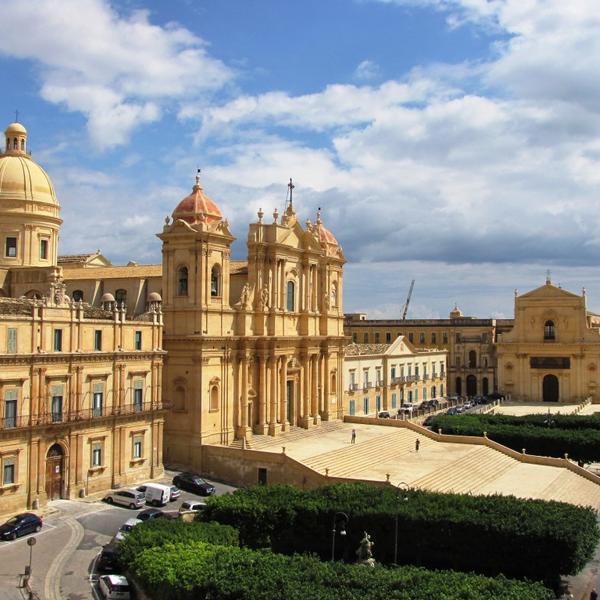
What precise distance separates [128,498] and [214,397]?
1170cm

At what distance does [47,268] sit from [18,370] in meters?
12.9

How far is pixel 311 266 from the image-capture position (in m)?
63.2

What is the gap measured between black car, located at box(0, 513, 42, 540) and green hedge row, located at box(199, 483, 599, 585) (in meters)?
8.03

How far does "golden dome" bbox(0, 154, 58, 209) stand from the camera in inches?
2041

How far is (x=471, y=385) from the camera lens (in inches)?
4065

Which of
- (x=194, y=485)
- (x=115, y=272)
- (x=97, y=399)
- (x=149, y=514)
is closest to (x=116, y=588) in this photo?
(x=149, y=514)

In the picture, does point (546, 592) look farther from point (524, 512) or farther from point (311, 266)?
point (311, 266)

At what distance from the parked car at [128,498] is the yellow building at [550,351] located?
207 ft

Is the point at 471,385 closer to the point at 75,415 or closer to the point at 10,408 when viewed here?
the point at 75,415

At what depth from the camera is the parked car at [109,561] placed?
31781 millimetres

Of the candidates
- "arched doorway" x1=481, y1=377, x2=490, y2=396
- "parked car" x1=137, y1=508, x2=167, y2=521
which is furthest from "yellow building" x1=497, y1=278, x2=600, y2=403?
"parked car" x1=137, y1=508, x2=167, y2=521

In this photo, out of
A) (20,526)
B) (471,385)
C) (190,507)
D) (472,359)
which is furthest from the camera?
(472,359)

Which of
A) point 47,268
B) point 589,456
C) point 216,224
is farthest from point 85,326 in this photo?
point 589,456

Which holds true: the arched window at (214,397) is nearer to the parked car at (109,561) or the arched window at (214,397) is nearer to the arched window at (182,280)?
the arched window at (182,280)
